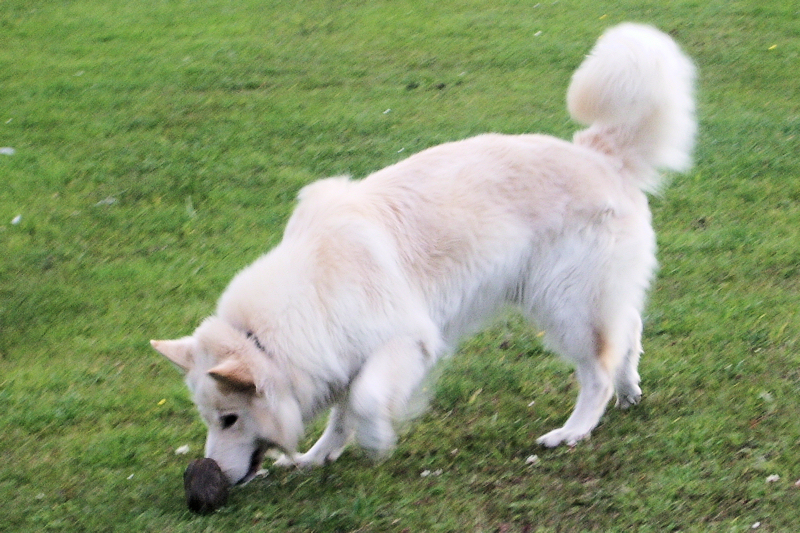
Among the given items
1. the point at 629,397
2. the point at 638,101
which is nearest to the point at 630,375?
the point at 629,397

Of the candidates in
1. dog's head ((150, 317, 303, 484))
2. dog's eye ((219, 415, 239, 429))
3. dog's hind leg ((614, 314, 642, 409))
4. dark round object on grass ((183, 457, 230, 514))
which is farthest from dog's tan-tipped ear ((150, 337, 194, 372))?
dog's hind leg ((614, 314, 642, 409))

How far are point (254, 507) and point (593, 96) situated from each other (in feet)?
9.10

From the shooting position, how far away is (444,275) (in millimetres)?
4352

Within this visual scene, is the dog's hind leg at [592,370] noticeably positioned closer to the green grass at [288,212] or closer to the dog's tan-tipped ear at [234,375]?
the green grass at [288,212]

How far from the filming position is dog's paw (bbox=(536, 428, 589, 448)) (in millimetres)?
4422

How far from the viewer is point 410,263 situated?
429 centimetres

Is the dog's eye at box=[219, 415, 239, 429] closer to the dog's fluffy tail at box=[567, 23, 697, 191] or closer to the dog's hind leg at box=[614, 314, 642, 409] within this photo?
the dog's hind leg at box=[614, 314, 642, 409]

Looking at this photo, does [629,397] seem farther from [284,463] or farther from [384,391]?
[284,463]

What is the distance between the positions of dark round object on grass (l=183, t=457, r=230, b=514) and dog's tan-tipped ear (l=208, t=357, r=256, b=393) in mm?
446

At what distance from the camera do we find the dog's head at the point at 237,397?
12.6 feet

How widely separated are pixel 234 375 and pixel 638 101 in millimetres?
2553

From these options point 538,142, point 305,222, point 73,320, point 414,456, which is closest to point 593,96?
point 538,142

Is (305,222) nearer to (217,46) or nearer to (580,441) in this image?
→ (580,441)

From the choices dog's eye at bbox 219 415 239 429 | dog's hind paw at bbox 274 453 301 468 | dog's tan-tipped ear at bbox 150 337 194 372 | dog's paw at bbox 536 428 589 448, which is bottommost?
dog's hind paw at bbox 274 453 301 468
